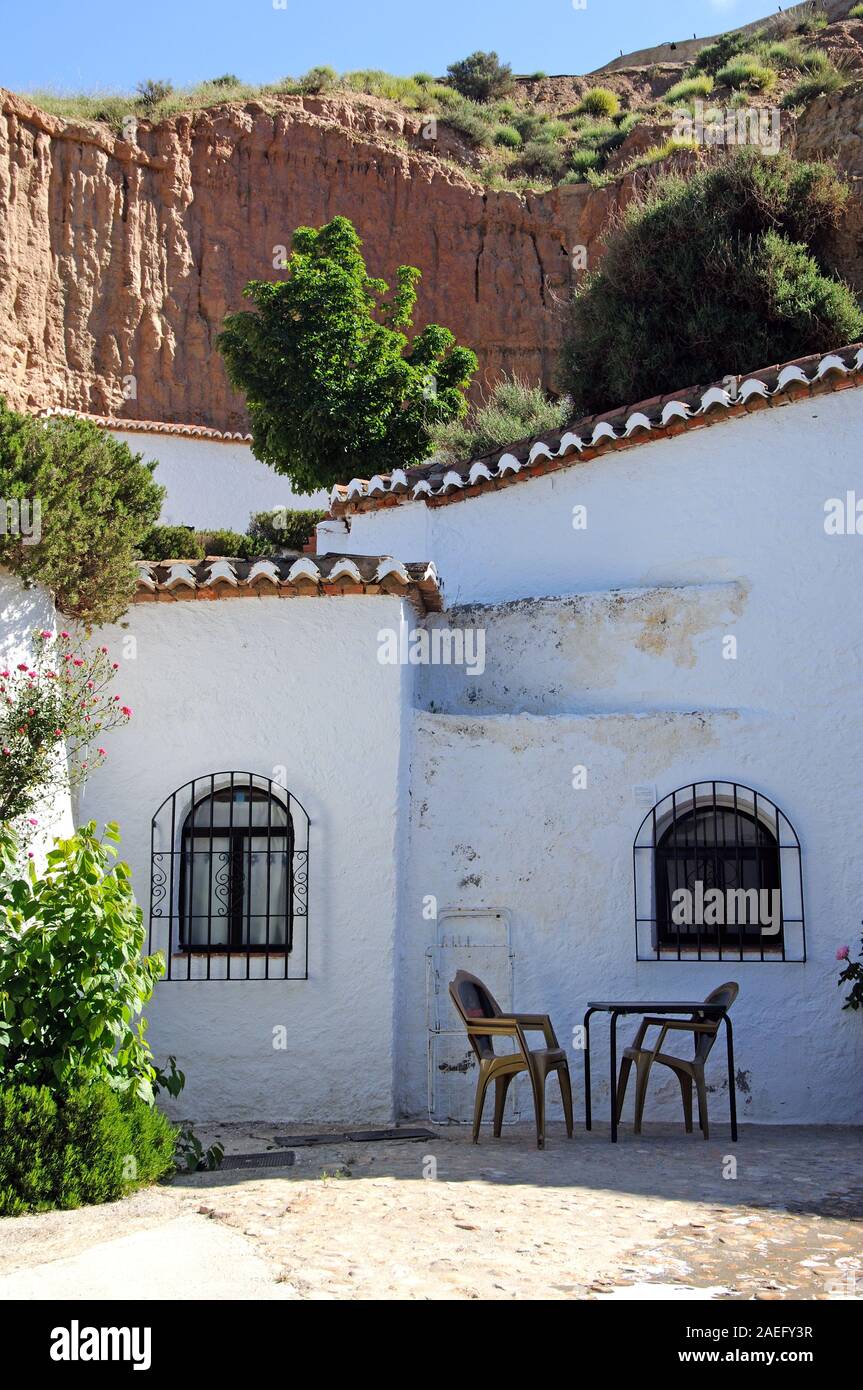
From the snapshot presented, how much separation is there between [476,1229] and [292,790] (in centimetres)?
371

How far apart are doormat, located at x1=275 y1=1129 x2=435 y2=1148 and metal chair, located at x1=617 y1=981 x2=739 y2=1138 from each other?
1206mm

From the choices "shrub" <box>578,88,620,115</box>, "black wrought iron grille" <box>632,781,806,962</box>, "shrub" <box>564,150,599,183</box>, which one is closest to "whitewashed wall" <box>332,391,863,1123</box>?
"black wrought iron grille" <box>632,781,806,962</box>

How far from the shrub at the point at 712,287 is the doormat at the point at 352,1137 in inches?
359

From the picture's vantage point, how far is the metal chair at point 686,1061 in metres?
7.16

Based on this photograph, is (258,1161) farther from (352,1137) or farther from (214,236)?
(214,236)

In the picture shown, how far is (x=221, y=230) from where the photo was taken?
28.0 meters

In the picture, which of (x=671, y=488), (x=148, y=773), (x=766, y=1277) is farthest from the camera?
(x=671, y=488)

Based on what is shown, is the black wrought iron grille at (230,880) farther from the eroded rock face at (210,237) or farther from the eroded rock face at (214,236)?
the eroded rock face at (214,236)

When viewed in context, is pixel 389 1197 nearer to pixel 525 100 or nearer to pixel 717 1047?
pixel 717 1047

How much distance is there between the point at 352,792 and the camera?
325 inches

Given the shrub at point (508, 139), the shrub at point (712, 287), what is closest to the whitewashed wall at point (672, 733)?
the shrub at point (712, 287)

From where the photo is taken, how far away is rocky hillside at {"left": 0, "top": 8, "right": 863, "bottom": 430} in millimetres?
25391

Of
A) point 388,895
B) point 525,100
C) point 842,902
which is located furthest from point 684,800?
point 525,100

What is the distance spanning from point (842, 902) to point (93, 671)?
198 inches
